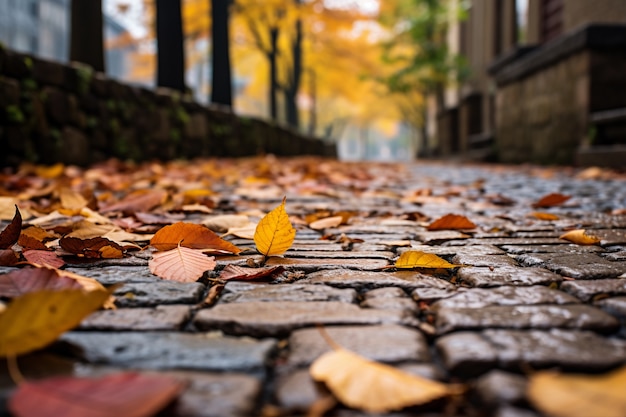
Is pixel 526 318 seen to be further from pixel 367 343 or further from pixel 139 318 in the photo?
pixel 139 318

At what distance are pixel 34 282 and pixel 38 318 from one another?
A: 0.39m

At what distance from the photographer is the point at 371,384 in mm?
818

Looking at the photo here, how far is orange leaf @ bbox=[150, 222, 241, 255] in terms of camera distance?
1.78 meters

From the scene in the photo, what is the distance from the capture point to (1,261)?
1.55 m

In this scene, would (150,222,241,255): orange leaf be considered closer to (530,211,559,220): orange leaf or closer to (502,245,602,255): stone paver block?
(502,245,602,255): stone paver block

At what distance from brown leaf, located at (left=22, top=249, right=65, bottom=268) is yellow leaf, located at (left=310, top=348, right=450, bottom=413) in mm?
947

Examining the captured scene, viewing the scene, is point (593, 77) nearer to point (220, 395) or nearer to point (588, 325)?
point (588, 325)

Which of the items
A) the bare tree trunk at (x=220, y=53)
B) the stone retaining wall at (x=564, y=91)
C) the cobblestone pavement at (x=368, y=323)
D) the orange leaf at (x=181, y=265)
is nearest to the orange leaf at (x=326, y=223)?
the cobblestone pavement at (x=368, y=323)

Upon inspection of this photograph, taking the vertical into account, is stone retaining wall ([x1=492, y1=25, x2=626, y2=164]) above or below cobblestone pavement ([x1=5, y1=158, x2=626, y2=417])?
above

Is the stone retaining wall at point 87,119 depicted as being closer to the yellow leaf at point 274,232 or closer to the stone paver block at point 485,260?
the yellow leaf at point 274,232

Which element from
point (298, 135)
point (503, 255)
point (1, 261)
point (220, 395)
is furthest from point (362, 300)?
point (298, 135)

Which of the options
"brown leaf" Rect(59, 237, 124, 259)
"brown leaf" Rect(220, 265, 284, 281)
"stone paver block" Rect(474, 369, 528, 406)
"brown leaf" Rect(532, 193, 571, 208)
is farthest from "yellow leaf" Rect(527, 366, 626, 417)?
"brown leaf" Rect(532, 193, 571, 208)

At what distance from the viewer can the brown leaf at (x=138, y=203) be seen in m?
2.66

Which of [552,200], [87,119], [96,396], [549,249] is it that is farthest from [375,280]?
[87,119]
